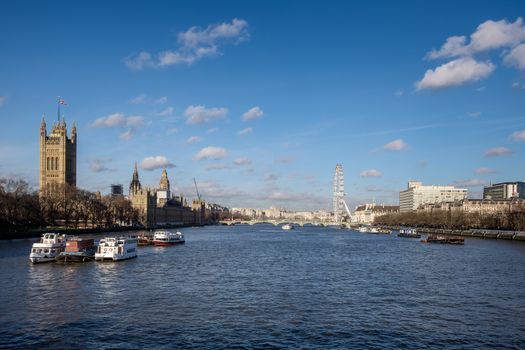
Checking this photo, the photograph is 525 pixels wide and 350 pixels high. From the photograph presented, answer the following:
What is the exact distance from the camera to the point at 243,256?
73562 mm

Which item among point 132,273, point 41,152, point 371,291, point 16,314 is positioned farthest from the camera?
point 41,152

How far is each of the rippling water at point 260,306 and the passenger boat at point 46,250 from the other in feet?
6.59

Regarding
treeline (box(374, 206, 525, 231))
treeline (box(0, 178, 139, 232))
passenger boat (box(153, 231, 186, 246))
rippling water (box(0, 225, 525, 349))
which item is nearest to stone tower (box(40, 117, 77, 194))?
treeline (box(0, 178, 139, 232))

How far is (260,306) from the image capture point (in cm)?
3500

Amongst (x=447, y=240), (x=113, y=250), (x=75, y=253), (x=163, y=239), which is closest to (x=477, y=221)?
(x=447, y=240)

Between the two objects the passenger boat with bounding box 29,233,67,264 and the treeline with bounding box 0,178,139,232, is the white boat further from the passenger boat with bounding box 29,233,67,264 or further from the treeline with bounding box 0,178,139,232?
the treeline with bounding box 0,178,139,232

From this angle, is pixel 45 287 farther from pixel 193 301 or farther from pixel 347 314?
pixel 347 314

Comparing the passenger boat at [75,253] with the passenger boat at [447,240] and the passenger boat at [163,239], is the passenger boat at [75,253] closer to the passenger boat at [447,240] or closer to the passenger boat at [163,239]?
the passenger boat at [163,239]

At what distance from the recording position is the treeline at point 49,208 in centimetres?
10181

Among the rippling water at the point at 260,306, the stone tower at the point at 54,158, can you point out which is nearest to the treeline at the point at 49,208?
the stone tower at the point at 54,158

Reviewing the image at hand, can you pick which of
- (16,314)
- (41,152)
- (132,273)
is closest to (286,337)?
(16,314)

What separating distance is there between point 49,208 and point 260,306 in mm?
100380

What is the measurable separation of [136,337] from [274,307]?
1059 centimetres

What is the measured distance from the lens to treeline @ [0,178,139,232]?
101812 millimetres
